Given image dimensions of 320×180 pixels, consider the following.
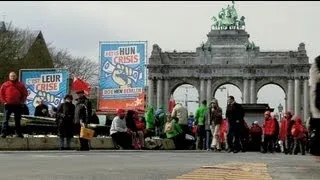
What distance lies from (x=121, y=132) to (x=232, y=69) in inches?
3730

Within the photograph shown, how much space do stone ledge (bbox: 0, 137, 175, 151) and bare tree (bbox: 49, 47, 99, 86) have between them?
2590 inches

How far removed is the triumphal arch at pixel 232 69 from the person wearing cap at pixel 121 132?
3645 inches

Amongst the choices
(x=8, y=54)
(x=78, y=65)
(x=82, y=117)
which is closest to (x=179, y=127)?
(x=82, y=117)

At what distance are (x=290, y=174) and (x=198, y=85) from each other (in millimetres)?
109709

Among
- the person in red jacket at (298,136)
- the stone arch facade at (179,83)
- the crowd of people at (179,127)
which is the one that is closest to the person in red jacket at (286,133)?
the crowd of people at (179,127)

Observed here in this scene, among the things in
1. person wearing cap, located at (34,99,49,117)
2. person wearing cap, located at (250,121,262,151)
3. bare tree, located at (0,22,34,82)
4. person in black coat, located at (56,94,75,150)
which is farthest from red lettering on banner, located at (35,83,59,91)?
bare tree, located at (0,22,34,82)

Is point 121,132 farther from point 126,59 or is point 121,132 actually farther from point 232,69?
point 232,69

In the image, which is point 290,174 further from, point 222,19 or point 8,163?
point 222,19

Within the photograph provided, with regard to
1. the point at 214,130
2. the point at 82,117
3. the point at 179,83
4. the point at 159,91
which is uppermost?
the point at 179,83

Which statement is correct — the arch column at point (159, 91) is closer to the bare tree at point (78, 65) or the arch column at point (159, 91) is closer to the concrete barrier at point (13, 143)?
the bare tree at point (78, 65)

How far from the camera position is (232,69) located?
11862cm

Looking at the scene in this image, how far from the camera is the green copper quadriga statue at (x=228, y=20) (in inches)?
4958

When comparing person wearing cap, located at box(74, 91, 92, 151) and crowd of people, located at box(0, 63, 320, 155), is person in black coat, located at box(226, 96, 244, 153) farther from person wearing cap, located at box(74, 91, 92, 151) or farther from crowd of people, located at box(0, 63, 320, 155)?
person wearing cap, located at box(74, 91, 92, 151)

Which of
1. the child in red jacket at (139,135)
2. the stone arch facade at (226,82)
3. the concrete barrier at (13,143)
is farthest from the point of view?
the stone arch facade at (226,82)
